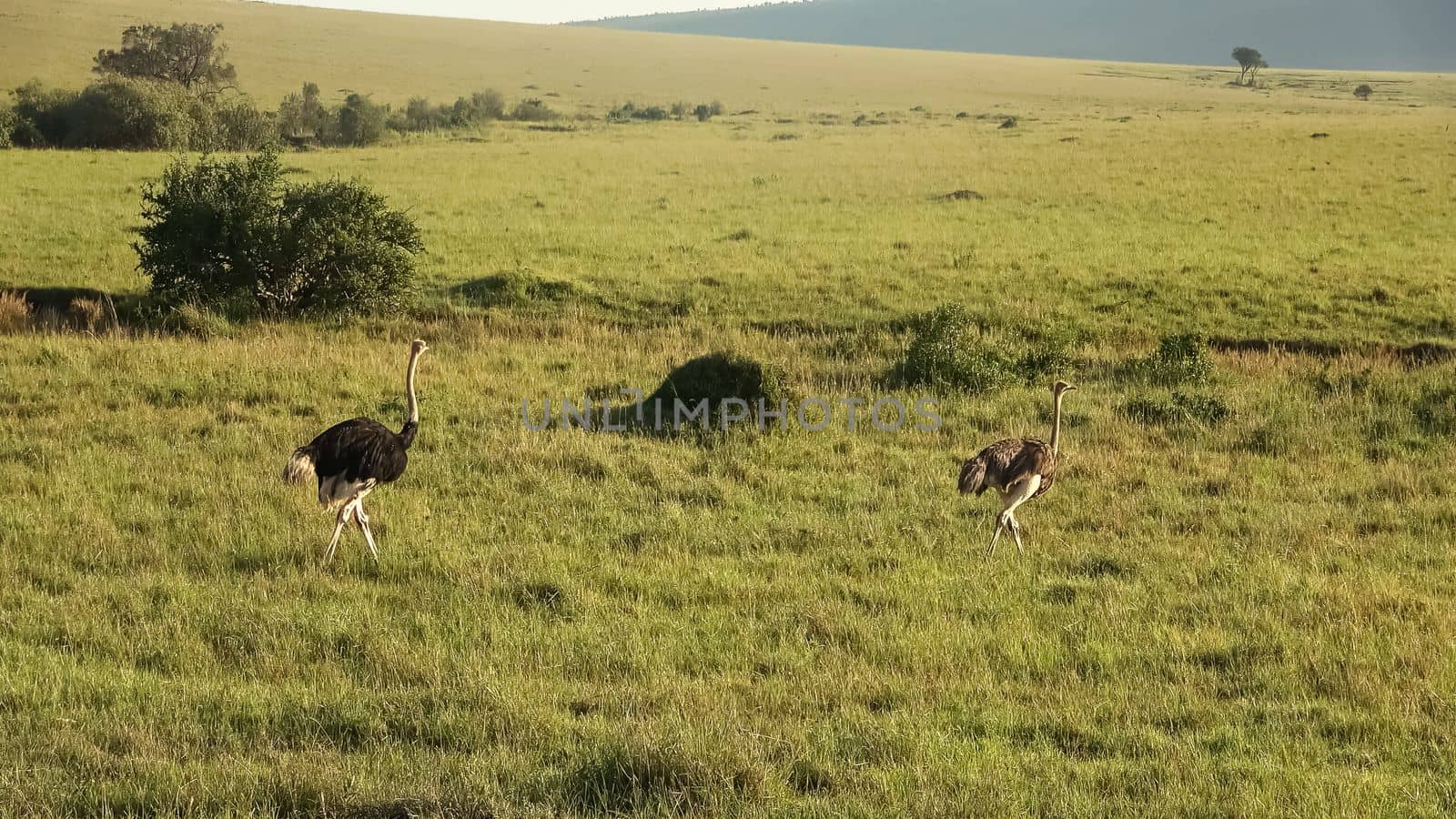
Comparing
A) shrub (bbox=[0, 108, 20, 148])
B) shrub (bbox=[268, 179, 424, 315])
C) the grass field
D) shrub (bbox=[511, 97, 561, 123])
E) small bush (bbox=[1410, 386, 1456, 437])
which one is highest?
shrub (bbox=[511, 97, 561, 123])

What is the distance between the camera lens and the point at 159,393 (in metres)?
14.9

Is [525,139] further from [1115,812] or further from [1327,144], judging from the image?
[1115,812]

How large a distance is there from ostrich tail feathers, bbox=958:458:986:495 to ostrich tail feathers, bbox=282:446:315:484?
4.85m

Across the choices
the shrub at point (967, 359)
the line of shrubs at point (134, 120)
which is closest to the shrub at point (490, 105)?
the line of shrubs at point (134, 120)

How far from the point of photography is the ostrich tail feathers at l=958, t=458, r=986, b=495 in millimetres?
9344

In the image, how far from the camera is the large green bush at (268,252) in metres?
19.8

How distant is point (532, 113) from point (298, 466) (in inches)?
2566

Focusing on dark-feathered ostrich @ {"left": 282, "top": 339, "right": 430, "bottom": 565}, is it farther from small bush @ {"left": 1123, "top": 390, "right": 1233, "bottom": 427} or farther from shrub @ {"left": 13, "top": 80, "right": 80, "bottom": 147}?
shrub @ {"left": 13, "top": 80, "right": 80, "bottom": 147}

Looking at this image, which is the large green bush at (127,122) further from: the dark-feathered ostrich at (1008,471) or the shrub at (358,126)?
the dark-feathered ostrich at (1008,471)

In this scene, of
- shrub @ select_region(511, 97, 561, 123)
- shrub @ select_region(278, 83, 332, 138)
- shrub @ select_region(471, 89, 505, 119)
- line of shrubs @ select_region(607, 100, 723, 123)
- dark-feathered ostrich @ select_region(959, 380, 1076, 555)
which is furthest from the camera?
line of shrubs @ select_region(607, 100, 723, 123)

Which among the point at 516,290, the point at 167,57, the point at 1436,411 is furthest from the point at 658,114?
the point at 1436,411

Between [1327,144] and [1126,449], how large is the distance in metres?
36.1

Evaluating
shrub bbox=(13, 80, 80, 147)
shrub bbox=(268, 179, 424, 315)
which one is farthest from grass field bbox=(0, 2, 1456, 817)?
shrub bbox=(13, 80, 80, 147)

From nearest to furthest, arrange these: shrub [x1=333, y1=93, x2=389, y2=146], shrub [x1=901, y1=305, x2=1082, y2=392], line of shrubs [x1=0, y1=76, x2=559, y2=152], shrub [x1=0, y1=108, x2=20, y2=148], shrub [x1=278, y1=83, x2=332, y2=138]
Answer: shrub [x1=901, y1=305, x2=1082, y2=392] → shrub [x1=0, y1=108, x2=20, y2=148] → line of shrubs [x1=0, y1=76, x2=559, y2=152] → shrub [x1=333, y1=93, x2=389, y2=146] → shrub [x1=278, y1=83, x2=332, y2=138]
